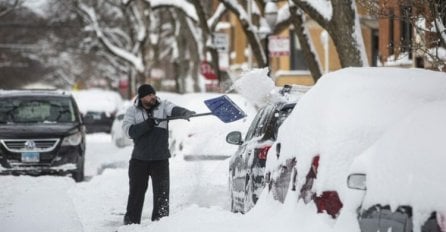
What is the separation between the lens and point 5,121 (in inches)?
659

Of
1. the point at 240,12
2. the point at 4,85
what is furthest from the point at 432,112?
the point at 4,85

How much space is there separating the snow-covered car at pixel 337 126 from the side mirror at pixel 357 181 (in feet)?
0.26

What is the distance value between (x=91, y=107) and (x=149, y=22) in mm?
6970

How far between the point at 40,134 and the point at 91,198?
99.0 inches

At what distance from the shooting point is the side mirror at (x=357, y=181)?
621cm

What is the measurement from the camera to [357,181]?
20.5 feet

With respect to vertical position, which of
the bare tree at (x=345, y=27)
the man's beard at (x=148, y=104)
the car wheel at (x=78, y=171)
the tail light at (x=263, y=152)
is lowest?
the car wheel at (x=78, y=171)

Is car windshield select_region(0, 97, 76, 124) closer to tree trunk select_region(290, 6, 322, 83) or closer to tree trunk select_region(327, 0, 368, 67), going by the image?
tree trunk select_region(327, 0, 368, 67)

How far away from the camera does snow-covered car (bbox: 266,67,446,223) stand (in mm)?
6496

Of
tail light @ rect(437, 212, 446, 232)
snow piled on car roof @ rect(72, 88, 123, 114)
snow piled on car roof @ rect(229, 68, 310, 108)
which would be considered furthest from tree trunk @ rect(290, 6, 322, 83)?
snow piled on car roof @ rect(72, 88, 123, 114)

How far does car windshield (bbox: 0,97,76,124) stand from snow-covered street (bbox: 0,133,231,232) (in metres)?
1.37

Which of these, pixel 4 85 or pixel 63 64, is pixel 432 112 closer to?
pixel 4 85

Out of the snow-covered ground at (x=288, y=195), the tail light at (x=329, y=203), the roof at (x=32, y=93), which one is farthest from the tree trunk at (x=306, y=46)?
the tail light at (x=329, y=203)

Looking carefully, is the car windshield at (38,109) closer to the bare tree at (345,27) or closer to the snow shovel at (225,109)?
the bare tree at (345,27)
